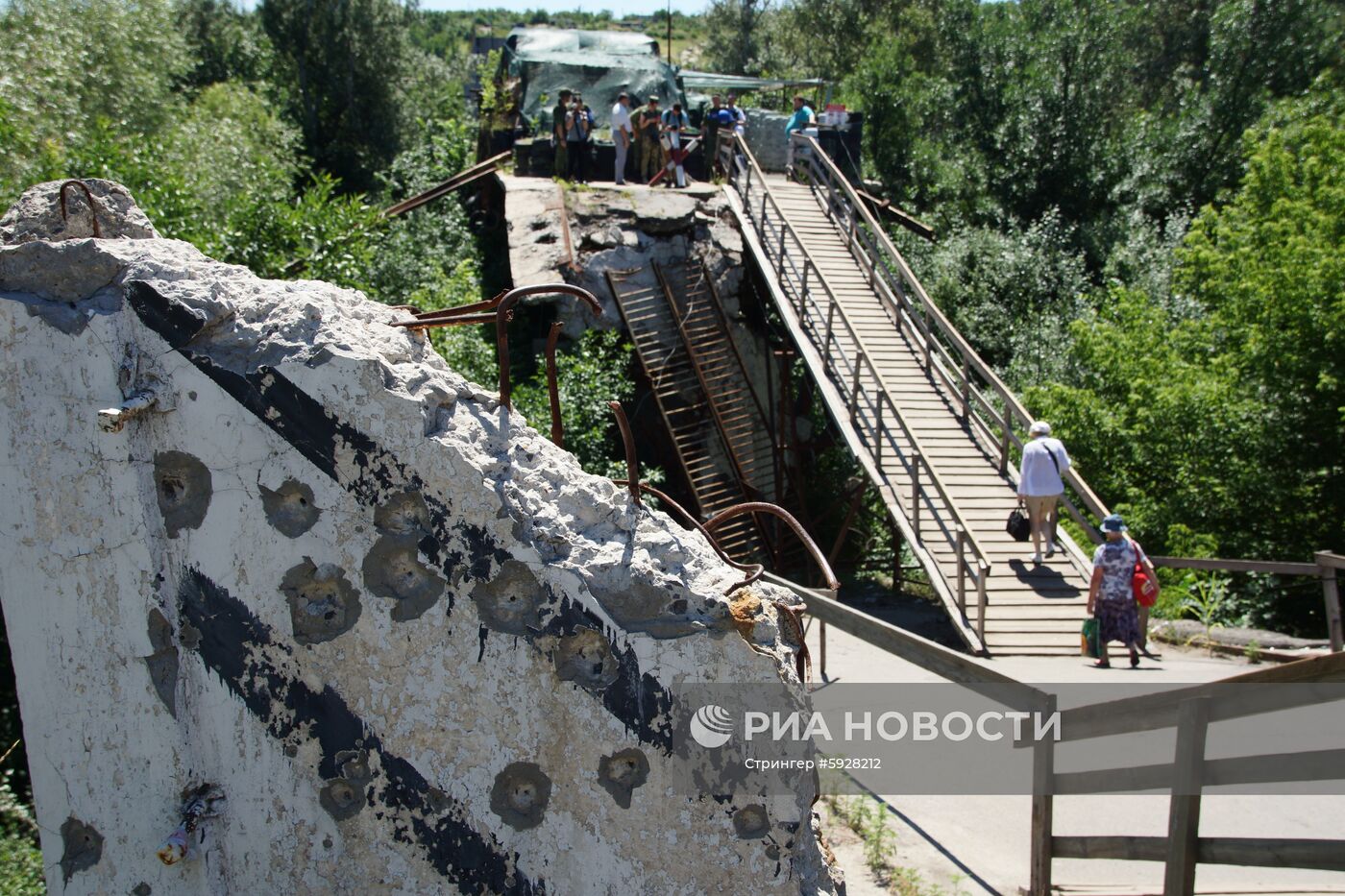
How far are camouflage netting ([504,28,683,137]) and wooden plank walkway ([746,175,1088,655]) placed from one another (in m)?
4.93

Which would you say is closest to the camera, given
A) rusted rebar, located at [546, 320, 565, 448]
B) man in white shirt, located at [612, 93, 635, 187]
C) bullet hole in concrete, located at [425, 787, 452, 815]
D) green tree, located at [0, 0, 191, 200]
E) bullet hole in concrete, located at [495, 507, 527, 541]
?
bullet hole in concrete, located at [495, 507, 527, 541]

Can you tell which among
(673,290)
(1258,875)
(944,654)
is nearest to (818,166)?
(673,290)

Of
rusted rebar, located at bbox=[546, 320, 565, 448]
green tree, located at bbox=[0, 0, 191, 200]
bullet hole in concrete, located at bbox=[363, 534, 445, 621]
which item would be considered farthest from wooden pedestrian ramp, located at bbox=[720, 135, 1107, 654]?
green tree, located at bbox=[0, 0, 191, 200]

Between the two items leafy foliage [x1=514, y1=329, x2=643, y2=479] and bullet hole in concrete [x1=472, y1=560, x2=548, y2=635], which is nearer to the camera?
bullet hole in concrete [x1=472, y1=560, x2=548, y2=635]

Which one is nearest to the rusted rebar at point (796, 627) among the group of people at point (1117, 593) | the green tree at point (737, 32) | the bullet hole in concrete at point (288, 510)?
the bullet hole in concrete at point (288, 510)

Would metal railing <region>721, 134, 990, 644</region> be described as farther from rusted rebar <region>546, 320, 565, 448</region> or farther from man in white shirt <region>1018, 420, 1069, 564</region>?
rusted rebar <region>546, 320, 565, 448</region>

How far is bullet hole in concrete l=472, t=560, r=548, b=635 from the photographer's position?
3.31 metres

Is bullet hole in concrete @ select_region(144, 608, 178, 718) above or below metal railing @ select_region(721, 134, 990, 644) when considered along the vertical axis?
above

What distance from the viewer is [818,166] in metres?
17.6

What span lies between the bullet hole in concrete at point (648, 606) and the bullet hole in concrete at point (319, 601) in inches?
28.9

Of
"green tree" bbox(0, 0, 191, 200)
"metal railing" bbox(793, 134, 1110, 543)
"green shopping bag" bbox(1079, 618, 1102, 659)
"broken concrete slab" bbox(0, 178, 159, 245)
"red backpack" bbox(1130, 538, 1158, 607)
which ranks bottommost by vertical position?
"green shopping bag" bbox(1079, 618, 1102, 659)

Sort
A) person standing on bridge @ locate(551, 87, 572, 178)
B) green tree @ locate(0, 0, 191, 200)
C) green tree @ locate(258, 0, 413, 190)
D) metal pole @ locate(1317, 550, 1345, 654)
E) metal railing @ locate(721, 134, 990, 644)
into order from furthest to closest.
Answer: green tree @ locate(258, 0, 413, 190), person standing on bridge @ locate(551, 87, 572, 178), green tree @ locate(0, 0, 191, 200), metal railing @ locate(721, 134, 990, 644), metal pole @ locate(1317, 550, 1345, 654)

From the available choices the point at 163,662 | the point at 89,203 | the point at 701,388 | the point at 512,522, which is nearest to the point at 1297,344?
the point at 701,388

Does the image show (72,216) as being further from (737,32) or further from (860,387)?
(737,32)
